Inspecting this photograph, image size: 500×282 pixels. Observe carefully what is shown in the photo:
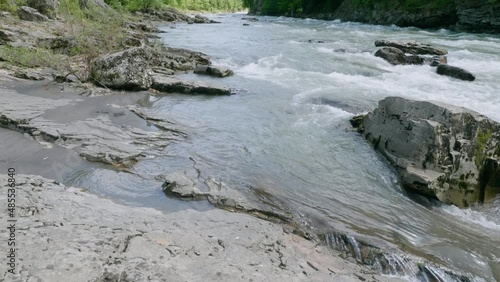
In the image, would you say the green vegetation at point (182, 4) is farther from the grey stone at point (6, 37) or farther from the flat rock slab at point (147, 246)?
the flat rock slab at point (147, 246)

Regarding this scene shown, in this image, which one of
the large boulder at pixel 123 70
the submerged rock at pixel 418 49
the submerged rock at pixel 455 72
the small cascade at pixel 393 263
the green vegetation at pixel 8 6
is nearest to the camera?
the small cascade at pixel 393 263

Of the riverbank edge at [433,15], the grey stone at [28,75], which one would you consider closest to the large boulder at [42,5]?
the grey stone at [28,75]

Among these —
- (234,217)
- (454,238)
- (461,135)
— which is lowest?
(454,238)

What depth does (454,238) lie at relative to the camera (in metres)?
5.01

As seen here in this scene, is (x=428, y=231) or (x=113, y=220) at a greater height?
(x=113, y=220)

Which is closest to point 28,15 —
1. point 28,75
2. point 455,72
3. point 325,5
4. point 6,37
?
point 6,37

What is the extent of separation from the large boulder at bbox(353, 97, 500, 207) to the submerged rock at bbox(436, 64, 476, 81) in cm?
727

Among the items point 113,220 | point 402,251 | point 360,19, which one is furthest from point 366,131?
point 360,19

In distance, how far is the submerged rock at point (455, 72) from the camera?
13.3 metres

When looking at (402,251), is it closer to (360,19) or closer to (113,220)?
(113,220)

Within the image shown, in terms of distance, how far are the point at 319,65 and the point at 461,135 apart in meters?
9.61

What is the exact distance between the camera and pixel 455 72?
1369 cm

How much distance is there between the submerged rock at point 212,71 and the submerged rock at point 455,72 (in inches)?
318

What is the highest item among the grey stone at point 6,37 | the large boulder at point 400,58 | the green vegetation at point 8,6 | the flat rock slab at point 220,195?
the green vegetation at point 8,6
